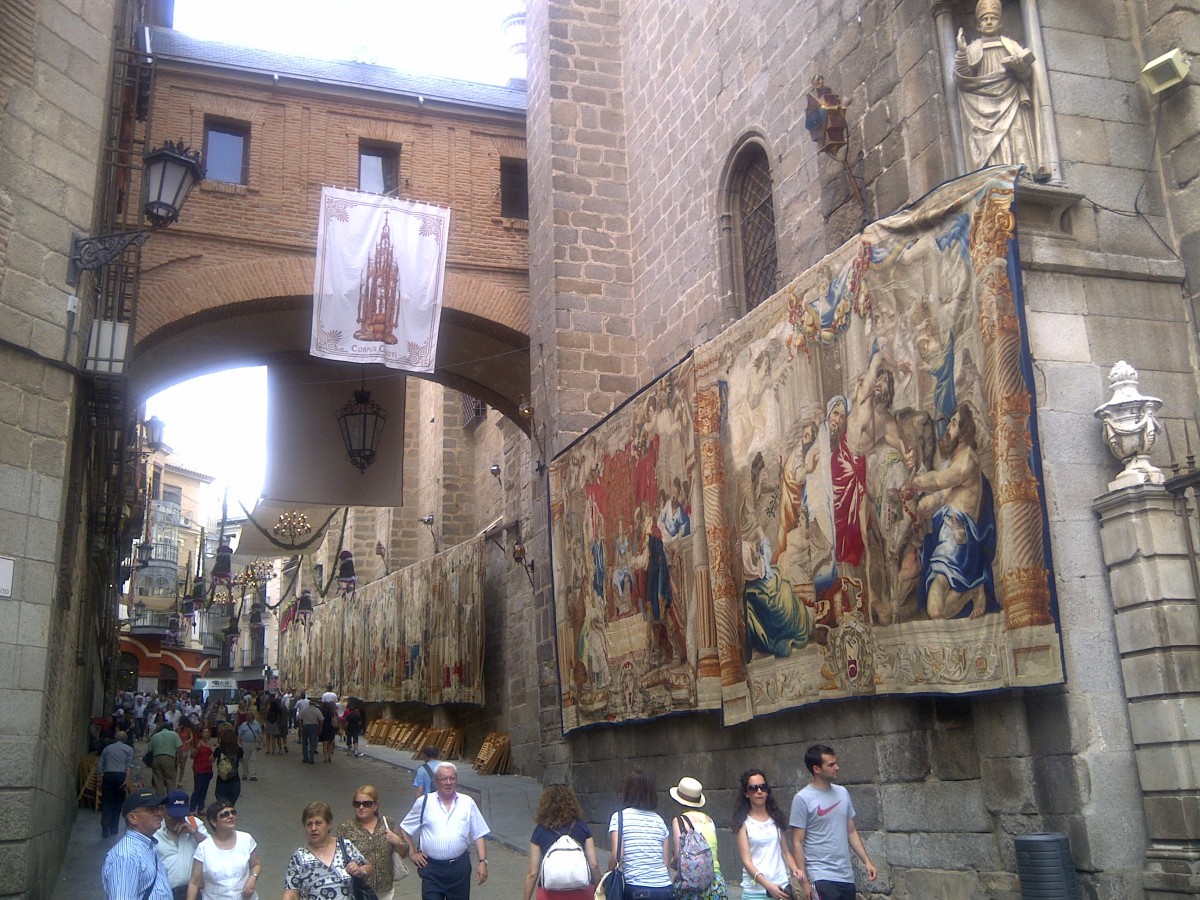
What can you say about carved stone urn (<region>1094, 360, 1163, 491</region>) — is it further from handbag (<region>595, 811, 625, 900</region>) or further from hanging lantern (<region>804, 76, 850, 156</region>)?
handbag (<region>595, 811, 625, 900</region>)

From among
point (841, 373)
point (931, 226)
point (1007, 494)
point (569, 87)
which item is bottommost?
point (1007, 494)

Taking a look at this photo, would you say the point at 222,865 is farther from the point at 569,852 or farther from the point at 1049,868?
the point at 1049,868

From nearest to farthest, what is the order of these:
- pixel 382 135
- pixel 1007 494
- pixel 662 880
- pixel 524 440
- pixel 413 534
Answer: pixel 662 880 < pixel 1007 494 < pixel 382 135 < pixel 524 440 < pixel 413 534

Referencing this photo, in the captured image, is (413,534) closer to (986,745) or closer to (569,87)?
(569,87)

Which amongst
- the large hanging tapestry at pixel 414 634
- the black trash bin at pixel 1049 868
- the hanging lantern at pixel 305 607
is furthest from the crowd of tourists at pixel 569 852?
the hanging lantern at pixel 305 607

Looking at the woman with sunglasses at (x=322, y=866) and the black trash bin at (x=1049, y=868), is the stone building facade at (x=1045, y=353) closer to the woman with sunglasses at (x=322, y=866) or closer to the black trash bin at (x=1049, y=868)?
the black trash bin at (x=1049, y=868)

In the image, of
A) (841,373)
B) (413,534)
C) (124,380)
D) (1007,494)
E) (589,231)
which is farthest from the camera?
(413,534)

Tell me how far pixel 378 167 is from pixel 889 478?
11.8 metres

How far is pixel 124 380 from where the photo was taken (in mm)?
10375

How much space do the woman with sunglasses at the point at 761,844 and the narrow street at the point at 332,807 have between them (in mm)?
4163

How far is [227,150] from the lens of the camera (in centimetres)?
1719

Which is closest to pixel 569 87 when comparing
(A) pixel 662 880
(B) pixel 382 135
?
(B) pixel 382 135

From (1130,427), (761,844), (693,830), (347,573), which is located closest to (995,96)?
(1130,427)

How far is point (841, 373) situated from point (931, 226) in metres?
1.39
